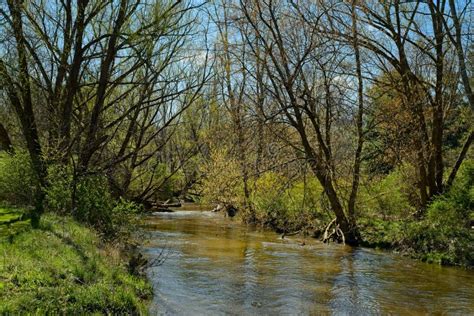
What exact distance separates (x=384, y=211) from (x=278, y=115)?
5.90 meters

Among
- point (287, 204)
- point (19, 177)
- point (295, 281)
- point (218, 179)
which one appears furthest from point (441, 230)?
point (19, 177)

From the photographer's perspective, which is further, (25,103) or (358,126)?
(358,126)

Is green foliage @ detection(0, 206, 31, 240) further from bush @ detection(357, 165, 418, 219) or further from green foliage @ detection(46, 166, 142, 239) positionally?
bush @ detection(357, 165, 418, 219)

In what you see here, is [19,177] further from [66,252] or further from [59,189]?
[66,252]

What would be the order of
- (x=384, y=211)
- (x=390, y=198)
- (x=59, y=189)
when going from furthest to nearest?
(x=384, y=211), (x=390, y=198), (x=59, y=189)

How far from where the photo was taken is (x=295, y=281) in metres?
11.4

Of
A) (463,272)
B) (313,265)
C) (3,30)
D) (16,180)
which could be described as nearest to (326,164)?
(313,265)

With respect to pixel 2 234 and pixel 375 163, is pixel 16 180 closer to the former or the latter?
pixel 2 234

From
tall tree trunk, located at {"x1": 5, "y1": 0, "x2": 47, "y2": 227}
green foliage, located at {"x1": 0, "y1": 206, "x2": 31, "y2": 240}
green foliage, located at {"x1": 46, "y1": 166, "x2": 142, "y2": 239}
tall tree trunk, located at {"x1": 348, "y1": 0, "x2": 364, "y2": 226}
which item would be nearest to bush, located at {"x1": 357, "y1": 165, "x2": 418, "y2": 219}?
tall tree trunk, located at {"x1": 348, "y1": 0, "x2": 364, "y2": 226}

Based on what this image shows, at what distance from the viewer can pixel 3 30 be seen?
13.7 m

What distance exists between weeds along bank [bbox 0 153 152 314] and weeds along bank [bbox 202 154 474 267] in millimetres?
6114

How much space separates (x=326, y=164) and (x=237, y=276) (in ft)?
20.8

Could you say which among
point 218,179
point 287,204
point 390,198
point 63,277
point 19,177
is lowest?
point 63,277

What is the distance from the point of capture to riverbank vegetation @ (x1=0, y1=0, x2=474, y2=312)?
43.6ft
